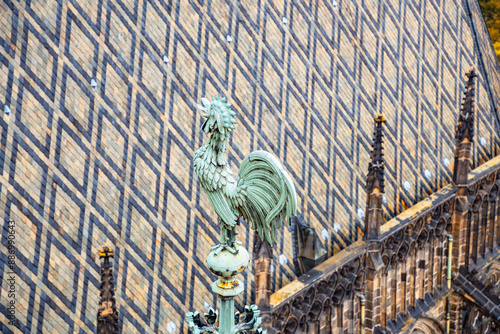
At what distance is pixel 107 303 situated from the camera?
18.4 metres

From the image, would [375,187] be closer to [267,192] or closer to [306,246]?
[306,246]

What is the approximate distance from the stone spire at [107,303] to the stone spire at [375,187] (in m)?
10.3

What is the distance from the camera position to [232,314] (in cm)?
986

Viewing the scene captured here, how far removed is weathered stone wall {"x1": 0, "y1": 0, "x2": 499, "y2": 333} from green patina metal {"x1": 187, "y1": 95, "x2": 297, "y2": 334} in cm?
996

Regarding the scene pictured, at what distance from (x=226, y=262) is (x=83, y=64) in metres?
12.4

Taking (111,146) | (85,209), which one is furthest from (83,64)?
(85,209)

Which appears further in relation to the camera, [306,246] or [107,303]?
[306,246]

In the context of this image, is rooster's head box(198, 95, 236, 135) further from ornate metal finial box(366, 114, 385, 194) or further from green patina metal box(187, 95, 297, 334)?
ornate metal finial box(366, 114, 385, 194)

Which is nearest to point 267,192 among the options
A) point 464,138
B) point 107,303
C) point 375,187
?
point 107,303

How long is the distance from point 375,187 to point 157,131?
7.54 metres

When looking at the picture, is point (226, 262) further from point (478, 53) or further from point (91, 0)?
point (478, 53)

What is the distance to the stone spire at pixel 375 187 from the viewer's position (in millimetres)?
26188

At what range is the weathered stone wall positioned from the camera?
19609 mm

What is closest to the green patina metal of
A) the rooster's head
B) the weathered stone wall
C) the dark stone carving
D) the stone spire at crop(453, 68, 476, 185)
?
the rooster's head
